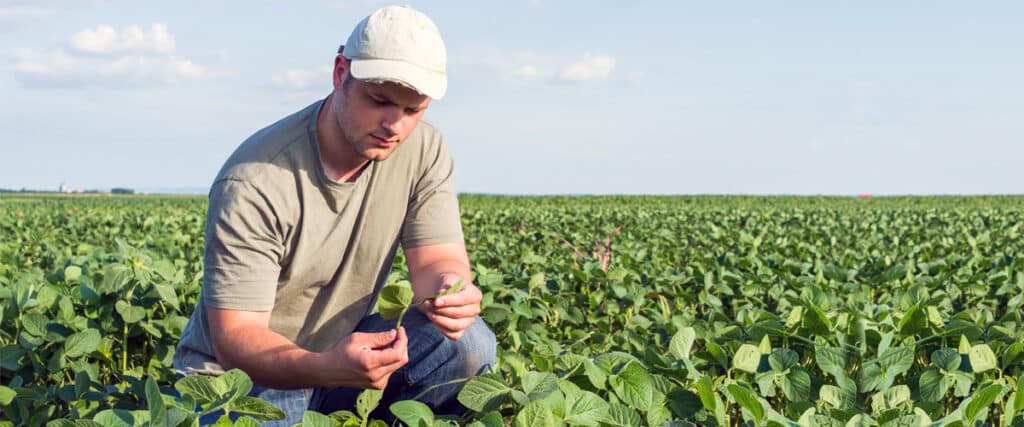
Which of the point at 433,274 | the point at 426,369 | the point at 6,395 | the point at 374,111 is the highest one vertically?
the point at 374,111

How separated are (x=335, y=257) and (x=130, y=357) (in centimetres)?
168

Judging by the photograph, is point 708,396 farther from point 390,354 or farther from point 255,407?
point 255,407

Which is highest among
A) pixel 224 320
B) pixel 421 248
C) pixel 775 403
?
pixel 421 248

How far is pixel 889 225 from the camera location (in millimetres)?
12969

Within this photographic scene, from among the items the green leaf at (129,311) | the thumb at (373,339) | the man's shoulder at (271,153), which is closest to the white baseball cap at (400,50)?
the man's shoulder at (271,153)

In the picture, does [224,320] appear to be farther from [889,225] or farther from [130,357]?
[889,225]

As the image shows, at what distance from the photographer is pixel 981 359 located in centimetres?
218

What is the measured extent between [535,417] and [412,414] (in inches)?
9.9

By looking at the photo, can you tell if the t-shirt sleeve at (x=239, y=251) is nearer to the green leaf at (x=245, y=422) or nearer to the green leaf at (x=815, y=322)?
the green leaf at (x=245, y=422)

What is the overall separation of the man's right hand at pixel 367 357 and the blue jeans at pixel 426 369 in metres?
0.67

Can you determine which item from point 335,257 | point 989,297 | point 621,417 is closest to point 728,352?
point 621,417

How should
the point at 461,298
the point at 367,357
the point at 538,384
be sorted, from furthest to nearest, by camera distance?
the point at 461,298 → the point at 367,357 → the point at 538,384

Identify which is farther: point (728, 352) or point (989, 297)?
point (989, 297)

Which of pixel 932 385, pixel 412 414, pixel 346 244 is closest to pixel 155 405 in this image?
pixel 412 414
